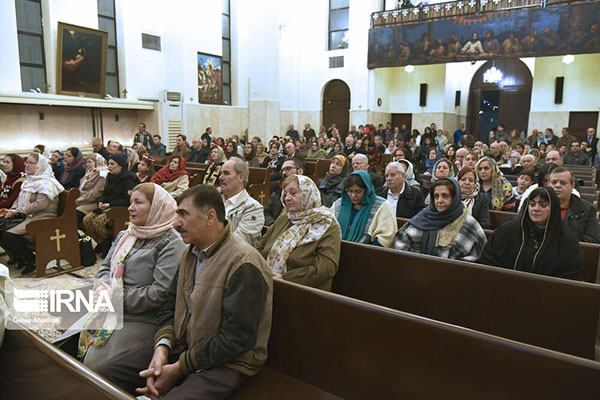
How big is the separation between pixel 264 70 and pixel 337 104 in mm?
3789

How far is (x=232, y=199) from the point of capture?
125 inches

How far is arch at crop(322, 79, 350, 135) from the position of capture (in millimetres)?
16828

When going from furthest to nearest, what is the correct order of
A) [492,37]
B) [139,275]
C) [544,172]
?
[492,37] → [544,172] → [139,275]

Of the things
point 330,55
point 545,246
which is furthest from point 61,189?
point 330,55

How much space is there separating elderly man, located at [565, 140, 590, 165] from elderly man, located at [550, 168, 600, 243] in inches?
289

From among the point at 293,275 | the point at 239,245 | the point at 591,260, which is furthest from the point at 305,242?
the point at 591,260

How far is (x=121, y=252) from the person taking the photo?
2219 millimetres

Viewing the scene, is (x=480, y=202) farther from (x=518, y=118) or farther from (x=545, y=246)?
(x=518, y=118)

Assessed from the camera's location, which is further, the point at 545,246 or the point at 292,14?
the point at 292,14

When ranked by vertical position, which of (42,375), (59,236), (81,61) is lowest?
(59,236)

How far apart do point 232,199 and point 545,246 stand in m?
2.13

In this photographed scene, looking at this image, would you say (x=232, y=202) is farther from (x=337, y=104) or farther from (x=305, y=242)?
(x=337, y=104)

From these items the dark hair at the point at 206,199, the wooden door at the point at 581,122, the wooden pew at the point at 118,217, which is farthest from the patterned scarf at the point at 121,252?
the wooden door at the point at 581,122

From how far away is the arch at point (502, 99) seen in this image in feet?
51.7
